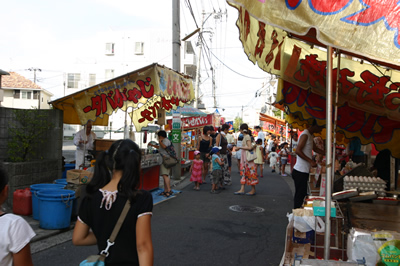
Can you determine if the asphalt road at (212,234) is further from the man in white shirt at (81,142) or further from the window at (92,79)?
the window at (92,79)

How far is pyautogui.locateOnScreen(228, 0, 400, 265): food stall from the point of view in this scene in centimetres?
225

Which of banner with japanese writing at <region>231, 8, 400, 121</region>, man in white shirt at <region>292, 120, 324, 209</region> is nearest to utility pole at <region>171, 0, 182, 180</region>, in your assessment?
man in white shirt at <region>292, 120, 324, 209</region>

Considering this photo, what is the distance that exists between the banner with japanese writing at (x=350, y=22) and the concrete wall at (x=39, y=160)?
6.73m

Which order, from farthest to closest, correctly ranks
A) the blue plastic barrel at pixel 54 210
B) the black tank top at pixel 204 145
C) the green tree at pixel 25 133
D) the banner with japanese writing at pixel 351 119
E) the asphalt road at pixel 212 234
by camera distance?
the black tank top at pixel 204 145, the green tree at pixel 25 133, the banner with japanese writing at pixel 351 119, the blue plastic barrel at pixel 54 210, the asphalt road at pixel 212 234

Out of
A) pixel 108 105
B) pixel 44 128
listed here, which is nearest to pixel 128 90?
pixel 108 105

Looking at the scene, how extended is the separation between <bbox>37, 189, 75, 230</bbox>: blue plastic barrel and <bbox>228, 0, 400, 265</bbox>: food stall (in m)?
4.13

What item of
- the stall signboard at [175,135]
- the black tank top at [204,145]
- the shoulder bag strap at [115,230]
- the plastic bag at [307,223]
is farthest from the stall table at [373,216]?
the stall signboard at [175,135]

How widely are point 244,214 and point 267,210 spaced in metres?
0.80

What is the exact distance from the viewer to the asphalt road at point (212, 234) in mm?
5336

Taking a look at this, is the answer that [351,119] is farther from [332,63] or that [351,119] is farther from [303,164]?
[332,63]

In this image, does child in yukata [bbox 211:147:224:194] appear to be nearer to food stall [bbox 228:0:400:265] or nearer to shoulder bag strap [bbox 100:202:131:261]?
food stall [bbox 228:0:400:265]

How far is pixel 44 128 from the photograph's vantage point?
8.37 m

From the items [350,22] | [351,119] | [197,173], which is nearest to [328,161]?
[350,22]

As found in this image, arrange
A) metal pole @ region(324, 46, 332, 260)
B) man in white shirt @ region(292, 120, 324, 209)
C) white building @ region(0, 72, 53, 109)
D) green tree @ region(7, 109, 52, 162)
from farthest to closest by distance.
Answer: white building @ region(0, 72, 53, 109)
green tree @ region(7, 109, 52, 162)
man in white shirt @ region(292, 120, 324, 209)
metal pole @ region(324, 46, 332, 260)
